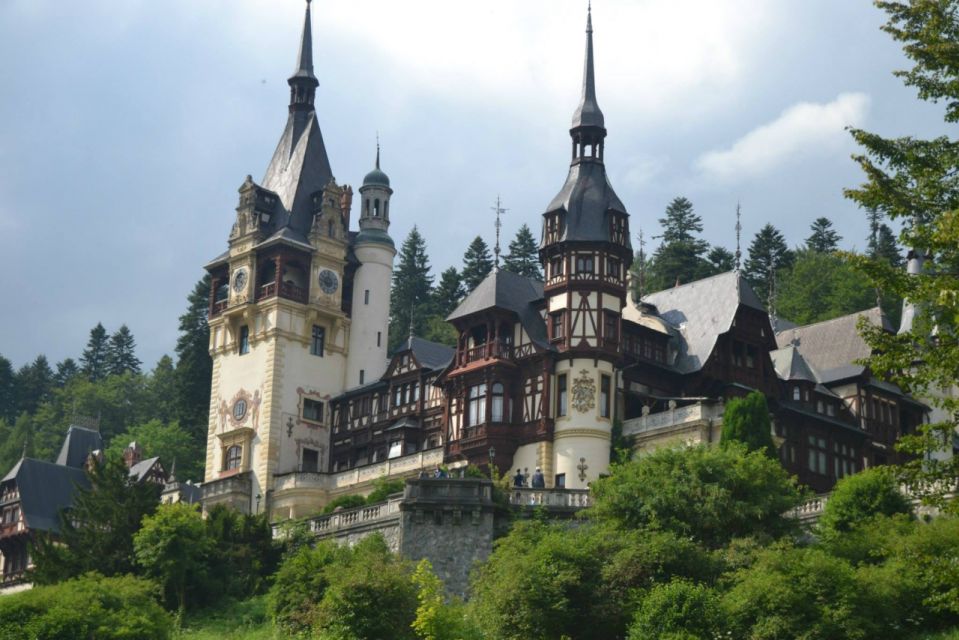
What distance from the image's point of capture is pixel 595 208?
2712 inches

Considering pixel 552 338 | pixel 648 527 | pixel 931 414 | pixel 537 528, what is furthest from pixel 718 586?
pixel 931 414

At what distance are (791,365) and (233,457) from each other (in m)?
27.0

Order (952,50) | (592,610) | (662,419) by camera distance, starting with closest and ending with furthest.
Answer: (952,50) → (592,610) → (662,419)

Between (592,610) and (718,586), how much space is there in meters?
3.71

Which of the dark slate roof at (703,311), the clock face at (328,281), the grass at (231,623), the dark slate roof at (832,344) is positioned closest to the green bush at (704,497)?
the grass at (231,623)

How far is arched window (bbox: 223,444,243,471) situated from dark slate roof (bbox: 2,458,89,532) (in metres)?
11.5

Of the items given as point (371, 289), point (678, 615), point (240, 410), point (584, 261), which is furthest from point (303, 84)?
point (678, 615)

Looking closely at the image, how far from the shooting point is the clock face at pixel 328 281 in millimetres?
81188

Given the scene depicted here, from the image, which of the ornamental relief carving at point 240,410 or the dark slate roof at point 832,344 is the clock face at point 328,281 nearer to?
the ornamental relief carving at point 240,410

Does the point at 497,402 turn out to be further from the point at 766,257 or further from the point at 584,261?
the point at 766,257

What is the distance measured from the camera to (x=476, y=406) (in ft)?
223

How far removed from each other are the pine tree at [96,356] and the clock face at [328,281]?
69.0m

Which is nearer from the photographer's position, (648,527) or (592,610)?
(592,610)

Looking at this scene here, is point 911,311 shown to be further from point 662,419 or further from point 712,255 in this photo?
point 712,255
